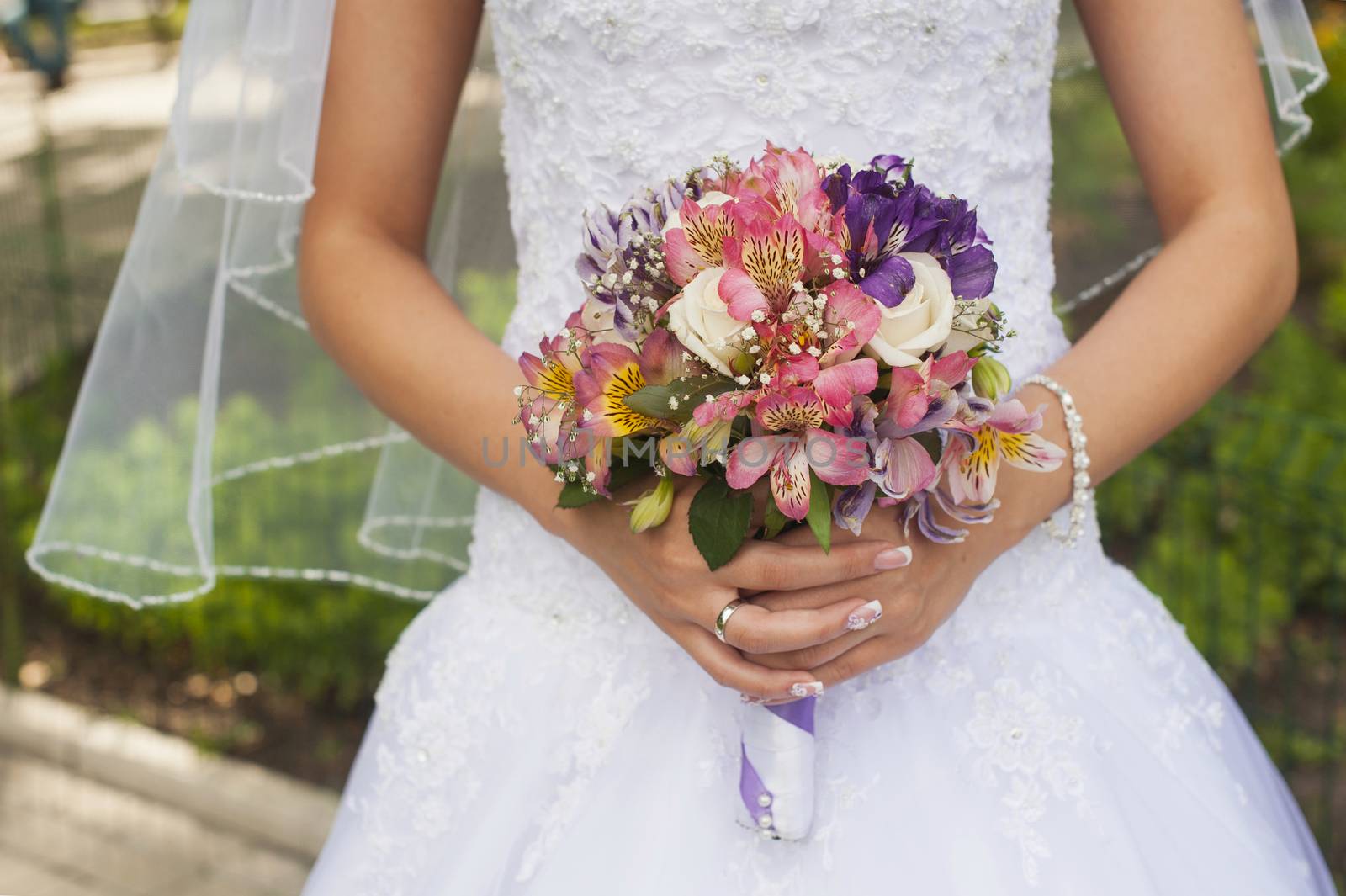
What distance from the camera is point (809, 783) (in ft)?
4.36

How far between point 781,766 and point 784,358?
487 mm

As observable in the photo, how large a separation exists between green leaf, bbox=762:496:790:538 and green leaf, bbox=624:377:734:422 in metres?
0.13

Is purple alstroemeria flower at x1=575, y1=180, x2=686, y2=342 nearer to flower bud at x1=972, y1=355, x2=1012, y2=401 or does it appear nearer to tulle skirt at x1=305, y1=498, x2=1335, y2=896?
flower bud at x1=972, y1=355, x2=1012, y2=401

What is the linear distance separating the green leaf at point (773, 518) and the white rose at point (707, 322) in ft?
0.51

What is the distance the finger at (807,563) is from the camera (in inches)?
48.4

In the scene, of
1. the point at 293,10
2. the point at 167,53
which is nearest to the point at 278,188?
the point at 293,10

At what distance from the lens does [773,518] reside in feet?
3.94

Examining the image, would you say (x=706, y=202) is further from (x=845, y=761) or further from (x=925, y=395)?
(x=845, y=761)

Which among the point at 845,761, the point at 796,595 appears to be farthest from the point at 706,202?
the point at 845,761

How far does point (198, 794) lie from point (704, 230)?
3379 mm

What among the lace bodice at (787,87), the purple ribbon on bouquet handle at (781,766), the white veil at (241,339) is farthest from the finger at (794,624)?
the white veil at (241,339)

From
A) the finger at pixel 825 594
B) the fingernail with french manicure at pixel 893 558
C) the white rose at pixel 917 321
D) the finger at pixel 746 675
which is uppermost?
the white rose at pixel 917 321

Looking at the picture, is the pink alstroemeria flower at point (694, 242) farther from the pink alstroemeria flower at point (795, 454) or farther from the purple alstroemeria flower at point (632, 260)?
the pink alstroemeria flower at point (795, 454)

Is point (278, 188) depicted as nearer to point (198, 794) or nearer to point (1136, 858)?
point (1136, 858)
